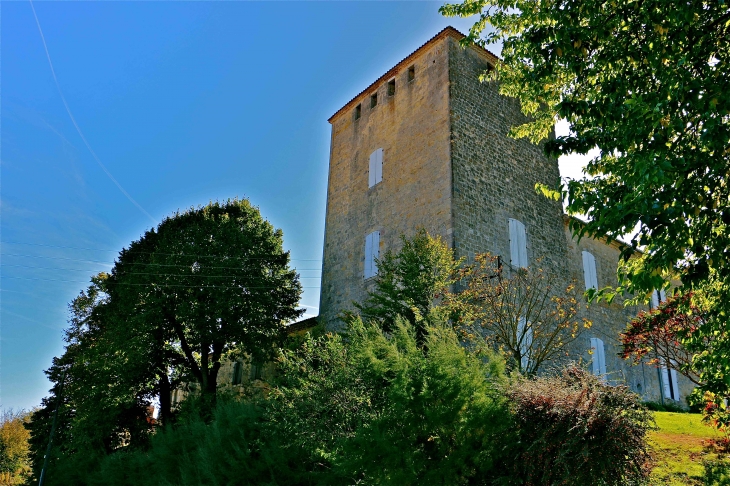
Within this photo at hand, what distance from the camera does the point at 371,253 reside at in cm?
1925

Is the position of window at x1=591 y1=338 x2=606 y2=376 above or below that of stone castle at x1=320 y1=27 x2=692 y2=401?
below

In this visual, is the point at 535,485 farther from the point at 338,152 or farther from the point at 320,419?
the point at 338,152

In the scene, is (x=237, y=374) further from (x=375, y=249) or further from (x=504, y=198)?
(x=504, y=198)

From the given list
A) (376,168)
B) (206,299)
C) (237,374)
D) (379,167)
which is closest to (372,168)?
(376,168)

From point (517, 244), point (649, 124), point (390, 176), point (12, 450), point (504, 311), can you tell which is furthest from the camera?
point (12, 450)

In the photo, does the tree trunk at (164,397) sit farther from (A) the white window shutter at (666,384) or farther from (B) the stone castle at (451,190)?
(A) the white window shutter at (666,384)

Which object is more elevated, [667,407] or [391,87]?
[391,87]

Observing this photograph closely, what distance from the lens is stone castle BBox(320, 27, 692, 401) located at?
17.5 metres

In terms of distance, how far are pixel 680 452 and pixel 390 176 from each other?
11931 millimetres

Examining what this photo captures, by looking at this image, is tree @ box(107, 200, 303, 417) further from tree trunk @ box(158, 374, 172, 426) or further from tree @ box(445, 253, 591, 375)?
tree @ box(445, 253, 591, 375)

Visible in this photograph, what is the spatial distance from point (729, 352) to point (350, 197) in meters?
16.0

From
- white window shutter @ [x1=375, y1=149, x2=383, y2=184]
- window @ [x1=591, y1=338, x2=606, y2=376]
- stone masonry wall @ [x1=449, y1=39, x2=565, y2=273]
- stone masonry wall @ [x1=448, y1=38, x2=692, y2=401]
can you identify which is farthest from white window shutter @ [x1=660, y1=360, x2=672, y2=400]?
white window shutter @ [x1=375, y1=149, x2=383, y2=184]

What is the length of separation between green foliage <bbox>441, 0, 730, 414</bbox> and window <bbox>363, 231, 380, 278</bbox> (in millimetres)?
10653

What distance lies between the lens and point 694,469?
9836 millimetres
